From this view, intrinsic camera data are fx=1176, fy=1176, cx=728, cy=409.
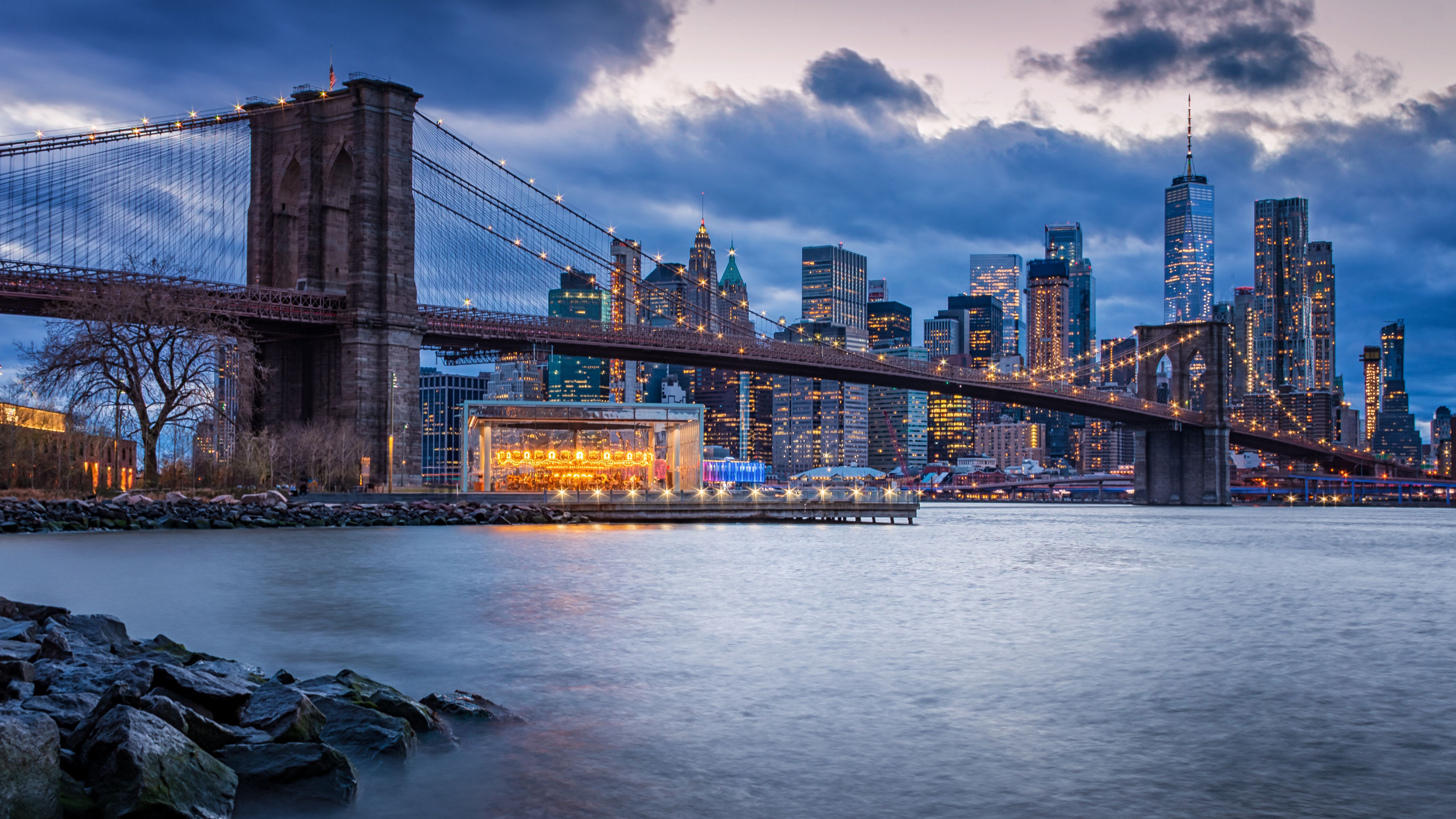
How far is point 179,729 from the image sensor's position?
786 centimetres

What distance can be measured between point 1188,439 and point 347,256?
267ft

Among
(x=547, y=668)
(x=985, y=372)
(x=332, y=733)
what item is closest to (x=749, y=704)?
(x=547, y=668)

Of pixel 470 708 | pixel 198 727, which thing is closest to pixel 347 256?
pixel 470 708

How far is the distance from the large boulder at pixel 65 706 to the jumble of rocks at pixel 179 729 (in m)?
0.01

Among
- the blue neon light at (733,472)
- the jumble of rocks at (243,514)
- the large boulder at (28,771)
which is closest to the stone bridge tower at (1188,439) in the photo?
the blue neon light at (733,472)

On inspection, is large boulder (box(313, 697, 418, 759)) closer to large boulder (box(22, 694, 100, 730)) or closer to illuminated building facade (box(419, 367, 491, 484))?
large boulder (box(22, 694, 100, 730))

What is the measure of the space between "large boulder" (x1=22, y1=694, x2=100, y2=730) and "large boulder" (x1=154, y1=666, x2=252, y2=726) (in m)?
0.48

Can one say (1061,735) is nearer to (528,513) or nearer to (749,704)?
(749,704)

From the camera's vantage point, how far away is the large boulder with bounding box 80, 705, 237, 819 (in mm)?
6781

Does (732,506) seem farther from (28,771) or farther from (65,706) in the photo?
(28,771)

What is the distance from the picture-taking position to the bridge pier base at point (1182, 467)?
107188mm

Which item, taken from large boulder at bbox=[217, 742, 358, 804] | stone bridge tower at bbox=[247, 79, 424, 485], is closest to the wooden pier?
stone bridge tower at bbox=[247, 79, 424, 485]

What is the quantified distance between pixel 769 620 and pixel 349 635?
21.9ft

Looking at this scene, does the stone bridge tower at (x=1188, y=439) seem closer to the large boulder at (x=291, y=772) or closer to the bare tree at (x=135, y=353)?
the bare tree at (x=135, y=353)
